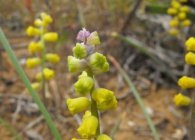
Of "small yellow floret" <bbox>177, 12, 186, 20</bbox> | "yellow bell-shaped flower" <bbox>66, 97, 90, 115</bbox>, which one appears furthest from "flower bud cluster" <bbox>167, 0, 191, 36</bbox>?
"yellow bell-shaped flower" <bbox>66, 97, 90, 115</bbox>

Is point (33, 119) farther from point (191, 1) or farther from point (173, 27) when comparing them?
point (191, 1)

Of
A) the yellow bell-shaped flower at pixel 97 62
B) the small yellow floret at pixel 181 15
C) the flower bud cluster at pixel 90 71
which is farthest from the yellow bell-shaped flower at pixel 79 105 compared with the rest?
the small yellow floret at pixel 181 15

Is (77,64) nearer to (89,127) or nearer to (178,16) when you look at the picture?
(89,127)

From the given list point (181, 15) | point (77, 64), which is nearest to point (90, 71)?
point (77, 64)

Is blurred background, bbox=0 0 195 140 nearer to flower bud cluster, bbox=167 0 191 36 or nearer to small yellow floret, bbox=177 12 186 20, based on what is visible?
flower bud cluster, bbox=167 0 191 36

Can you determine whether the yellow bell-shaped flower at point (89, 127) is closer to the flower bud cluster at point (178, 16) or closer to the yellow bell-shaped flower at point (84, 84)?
the yellow bell-shaped flower at point (84, 84)

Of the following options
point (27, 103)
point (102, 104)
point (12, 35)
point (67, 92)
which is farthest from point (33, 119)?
point (102, 104)
